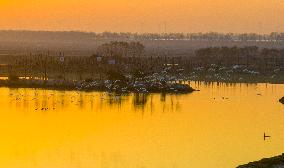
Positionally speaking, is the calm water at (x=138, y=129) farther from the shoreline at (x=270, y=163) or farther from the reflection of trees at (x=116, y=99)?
the shoreline at (x=270, y=163)

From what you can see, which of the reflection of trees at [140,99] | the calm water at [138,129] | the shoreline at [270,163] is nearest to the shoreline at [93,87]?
the reflection of trees at [140,99]

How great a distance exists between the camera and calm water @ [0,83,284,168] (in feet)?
117

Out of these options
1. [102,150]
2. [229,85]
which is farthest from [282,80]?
[102,150]

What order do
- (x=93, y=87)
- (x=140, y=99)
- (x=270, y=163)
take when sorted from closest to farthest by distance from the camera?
(x=270, y=163) → (x=140, y=99) → (x=93, y=87)

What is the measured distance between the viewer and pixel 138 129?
4625cm

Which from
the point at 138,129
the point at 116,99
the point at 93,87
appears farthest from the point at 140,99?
the point at 138,129

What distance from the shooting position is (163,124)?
161 feet

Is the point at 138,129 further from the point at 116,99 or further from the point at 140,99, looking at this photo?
the point at 140,99

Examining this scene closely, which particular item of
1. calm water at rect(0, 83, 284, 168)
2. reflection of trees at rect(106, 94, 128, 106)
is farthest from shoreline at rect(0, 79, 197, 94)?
reflection of trees at rect(106, 94, 128, 106)

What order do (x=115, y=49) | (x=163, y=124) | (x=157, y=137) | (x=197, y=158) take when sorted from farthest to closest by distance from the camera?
(x=115, y=49) < (x=163, y=124) < (x=157, y=137) < (x=197, y=158)

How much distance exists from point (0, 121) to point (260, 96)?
30409mm

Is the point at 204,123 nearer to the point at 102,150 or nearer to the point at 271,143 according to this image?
the point at 271,143

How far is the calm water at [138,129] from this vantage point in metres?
35.7

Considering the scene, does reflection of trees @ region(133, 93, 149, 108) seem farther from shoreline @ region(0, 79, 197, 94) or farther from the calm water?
shoreline @ region(0, 79, 197, 94)
